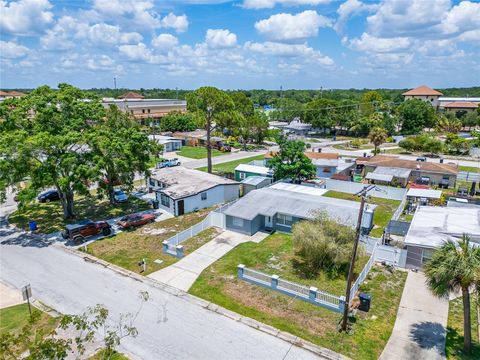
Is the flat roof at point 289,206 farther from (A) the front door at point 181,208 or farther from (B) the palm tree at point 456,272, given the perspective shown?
(B) the palm tree at point 456,272

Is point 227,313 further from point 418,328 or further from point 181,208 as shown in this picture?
point 181,208

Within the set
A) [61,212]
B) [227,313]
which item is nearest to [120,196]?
[61,212]

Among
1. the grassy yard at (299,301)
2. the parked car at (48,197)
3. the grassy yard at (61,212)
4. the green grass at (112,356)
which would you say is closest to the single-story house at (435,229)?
the grassy yard at (299,301)

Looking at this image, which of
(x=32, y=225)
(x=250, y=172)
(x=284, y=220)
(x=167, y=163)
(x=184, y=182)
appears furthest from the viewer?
(x=167, y=163)

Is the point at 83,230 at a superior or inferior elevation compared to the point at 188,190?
inferior

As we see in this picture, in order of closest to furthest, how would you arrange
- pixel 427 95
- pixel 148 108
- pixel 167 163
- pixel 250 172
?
pixel 250 172 < pixel 167 163 < pixel 148 108 < pixel 427 95

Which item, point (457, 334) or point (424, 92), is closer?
point (457, 334)

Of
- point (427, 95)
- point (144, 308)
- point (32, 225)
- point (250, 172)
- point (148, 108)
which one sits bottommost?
point (144, 308)
